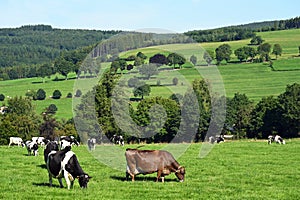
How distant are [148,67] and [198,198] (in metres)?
53.2

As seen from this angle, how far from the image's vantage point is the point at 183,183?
18.6 meters

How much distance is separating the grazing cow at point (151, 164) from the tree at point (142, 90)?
49.7m

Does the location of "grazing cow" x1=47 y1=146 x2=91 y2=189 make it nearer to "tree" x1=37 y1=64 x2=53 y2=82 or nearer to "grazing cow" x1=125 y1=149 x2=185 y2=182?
"grazing cow" x1=125 y1=149 x2=185 y2=182

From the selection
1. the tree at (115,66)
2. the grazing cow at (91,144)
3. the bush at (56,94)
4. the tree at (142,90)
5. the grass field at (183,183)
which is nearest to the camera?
the grass field at (183,183)

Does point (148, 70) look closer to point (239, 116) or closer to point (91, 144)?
point (239, 116)

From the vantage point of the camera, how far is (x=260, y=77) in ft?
381

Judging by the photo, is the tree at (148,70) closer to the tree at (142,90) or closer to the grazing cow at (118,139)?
the tree at (142,90)

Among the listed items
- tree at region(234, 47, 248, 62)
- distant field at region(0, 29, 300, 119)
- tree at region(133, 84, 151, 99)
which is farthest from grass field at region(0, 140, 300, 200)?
tree at region(234, 47, 248, 62)

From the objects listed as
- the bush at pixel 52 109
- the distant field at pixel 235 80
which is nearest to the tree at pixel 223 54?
the distant field at pixel 235 80

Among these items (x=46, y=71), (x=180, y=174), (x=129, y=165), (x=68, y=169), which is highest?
(x=46, y=71)

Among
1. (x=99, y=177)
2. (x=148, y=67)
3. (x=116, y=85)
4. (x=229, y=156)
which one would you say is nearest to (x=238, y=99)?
(x=148, y=67)

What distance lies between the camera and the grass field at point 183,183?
1570 cm

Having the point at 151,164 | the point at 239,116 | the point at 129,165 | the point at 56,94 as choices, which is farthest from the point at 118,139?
the point at 56,94

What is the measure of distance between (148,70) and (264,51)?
71.4 meters
